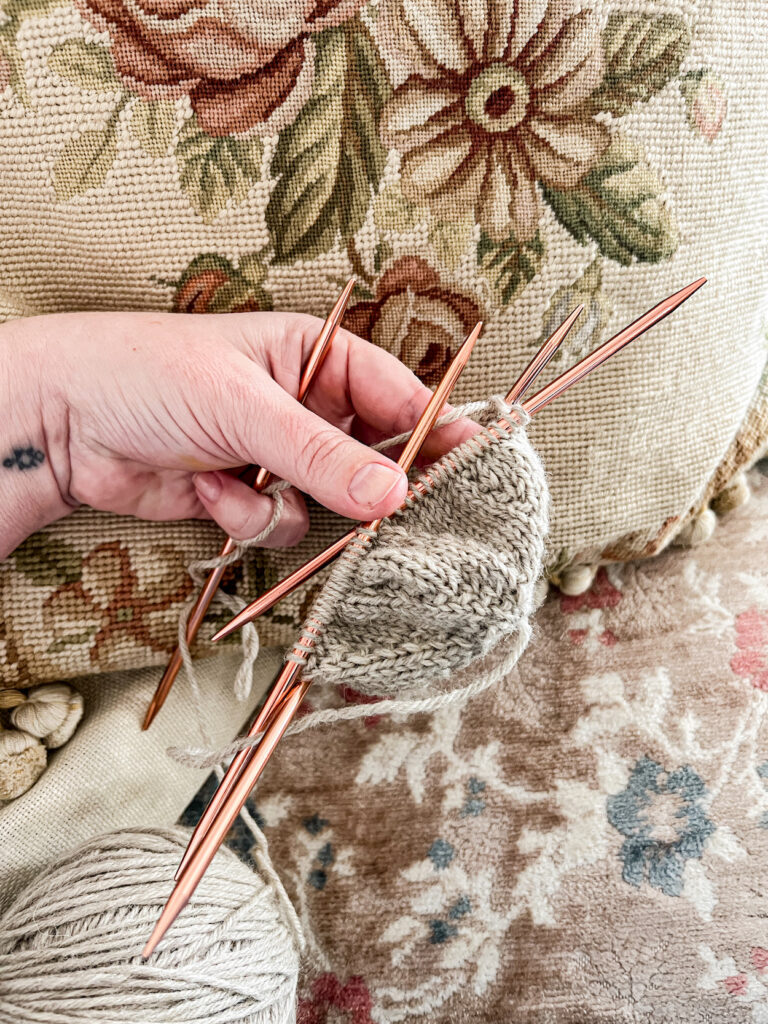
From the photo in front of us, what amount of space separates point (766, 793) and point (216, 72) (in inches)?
32.8

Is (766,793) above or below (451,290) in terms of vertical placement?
below

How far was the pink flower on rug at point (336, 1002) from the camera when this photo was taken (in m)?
0.67

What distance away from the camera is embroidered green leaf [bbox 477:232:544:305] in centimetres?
68

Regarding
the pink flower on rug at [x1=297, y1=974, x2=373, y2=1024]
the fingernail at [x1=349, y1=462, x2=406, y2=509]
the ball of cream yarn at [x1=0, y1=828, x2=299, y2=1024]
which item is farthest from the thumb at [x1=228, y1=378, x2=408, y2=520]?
the pink flower on rug at [x1=297, y1=974, x2=373, y2=1024]

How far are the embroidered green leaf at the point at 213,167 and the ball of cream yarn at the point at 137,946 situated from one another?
56 cm

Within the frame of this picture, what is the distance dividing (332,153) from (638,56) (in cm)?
29

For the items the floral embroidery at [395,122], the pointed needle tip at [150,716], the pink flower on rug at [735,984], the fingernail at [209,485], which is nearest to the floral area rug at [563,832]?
the pink flower on rug at [735,984]

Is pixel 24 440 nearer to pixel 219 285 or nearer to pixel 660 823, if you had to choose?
pixel 219 285

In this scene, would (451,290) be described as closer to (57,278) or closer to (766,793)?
(57,278)

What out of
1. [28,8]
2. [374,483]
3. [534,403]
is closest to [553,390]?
[534,403]

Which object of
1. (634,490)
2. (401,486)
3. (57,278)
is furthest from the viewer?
(634,490)

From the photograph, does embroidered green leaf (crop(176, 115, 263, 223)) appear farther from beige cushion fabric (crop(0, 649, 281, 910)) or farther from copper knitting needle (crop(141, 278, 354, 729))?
beige cushion fabric (crop(0, 649, 281, 910))

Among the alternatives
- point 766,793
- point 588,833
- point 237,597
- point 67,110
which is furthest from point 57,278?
point 766,793

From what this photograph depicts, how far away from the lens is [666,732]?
28.9 inches
